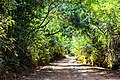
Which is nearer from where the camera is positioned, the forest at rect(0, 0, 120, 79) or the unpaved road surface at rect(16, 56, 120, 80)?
the unpaved road surface at rect(16, 56, 120, 80)

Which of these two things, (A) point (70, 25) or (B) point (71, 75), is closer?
(B) point (71, 75)

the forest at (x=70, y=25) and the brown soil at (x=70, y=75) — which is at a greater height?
the forest at (x=70, y=25)

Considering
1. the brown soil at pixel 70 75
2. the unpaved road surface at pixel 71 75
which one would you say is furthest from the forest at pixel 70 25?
the unpaved road surface at pixel 71 75

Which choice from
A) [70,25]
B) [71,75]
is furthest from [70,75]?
[70,25]

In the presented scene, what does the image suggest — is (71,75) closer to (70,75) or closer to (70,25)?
(70,75)

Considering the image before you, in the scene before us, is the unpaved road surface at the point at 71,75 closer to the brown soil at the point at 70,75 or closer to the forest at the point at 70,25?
the brown soil at the point at 70,75

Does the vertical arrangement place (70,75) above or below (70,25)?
below

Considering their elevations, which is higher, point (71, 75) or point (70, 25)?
point (70, 25)

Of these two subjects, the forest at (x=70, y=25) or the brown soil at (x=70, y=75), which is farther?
the forest at (x=70, y=25)

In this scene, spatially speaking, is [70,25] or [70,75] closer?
[70,75]

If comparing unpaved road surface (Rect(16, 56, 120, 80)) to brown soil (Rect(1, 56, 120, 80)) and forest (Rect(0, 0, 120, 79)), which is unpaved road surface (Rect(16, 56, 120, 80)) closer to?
brown soil (Rect(1, 56, 120, 80))

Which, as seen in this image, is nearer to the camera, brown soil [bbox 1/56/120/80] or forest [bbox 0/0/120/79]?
brown soil [bbox 1/56/120/80]

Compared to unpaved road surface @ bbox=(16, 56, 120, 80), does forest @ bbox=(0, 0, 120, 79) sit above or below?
above

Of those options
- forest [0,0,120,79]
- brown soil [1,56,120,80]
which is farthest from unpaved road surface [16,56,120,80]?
forest [0,0,120,79]
